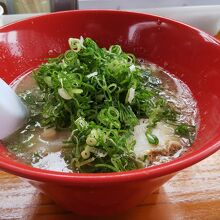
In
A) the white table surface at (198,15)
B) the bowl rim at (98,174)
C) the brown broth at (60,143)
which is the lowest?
the brown broth at (60,143)

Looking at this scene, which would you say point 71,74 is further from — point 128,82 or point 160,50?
point 160,50

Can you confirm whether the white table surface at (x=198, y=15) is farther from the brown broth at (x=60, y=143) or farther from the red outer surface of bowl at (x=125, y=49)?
the brown broth at (x=60, y=143)

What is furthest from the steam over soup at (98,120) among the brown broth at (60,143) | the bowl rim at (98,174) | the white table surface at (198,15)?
the white table surface at (198,15)

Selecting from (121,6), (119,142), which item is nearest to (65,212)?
(119,142)

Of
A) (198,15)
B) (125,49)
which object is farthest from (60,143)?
(198,15)

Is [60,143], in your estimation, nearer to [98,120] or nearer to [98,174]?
[98,120]

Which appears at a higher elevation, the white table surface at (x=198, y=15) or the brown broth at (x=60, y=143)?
the white table surface at (x=198, y=15)
